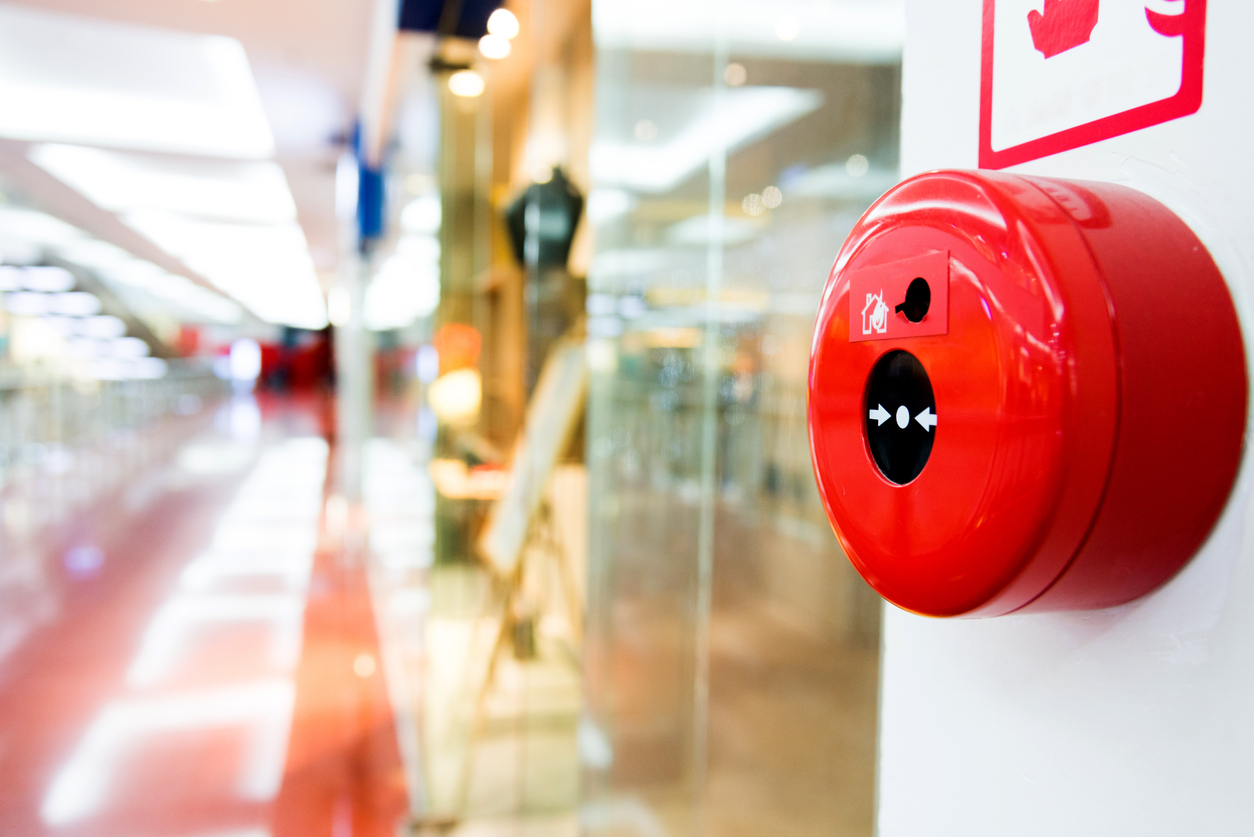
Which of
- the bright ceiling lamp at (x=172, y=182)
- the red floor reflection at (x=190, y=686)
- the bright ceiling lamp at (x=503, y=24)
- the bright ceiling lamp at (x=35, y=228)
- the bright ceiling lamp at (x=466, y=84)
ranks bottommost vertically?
the red floor reflection at (x=190, y=686)

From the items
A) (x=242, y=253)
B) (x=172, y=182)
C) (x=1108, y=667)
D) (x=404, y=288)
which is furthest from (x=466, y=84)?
(x=242, y=253)

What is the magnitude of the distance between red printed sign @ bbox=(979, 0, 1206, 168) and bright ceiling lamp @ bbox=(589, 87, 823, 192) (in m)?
0.44

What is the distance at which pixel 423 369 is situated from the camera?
4.32 metres

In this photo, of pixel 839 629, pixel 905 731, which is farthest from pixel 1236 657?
pixel 839 629

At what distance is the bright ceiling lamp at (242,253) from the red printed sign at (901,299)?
13654mm

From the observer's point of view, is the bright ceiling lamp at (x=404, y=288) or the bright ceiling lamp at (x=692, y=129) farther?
the bright ceiling lamp at (x=404, y=288)

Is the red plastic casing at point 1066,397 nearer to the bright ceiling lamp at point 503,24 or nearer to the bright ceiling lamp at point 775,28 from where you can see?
the bright ceiling lamp at point 775,28

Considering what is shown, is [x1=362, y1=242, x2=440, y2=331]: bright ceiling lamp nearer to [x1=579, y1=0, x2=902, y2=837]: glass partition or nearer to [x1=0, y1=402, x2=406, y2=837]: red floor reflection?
[x1=0, y1=402, x2=406, y2=837]: red floor reflection

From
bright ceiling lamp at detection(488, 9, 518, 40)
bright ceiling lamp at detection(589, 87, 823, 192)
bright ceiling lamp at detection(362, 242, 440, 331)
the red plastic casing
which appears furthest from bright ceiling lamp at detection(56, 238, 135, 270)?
the red plastic casing

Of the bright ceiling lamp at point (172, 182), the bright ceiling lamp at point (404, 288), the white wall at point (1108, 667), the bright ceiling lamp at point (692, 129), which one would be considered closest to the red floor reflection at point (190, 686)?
the bright ceiling lamp at point (404, 288)

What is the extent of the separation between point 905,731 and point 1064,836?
0.43 feet

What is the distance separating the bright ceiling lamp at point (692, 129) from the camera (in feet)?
3.21

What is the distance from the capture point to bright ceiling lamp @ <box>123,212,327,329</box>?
42.6 ft

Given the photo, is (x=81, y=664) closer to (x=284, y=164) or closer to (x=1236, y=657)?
(x=1236, y=657)
